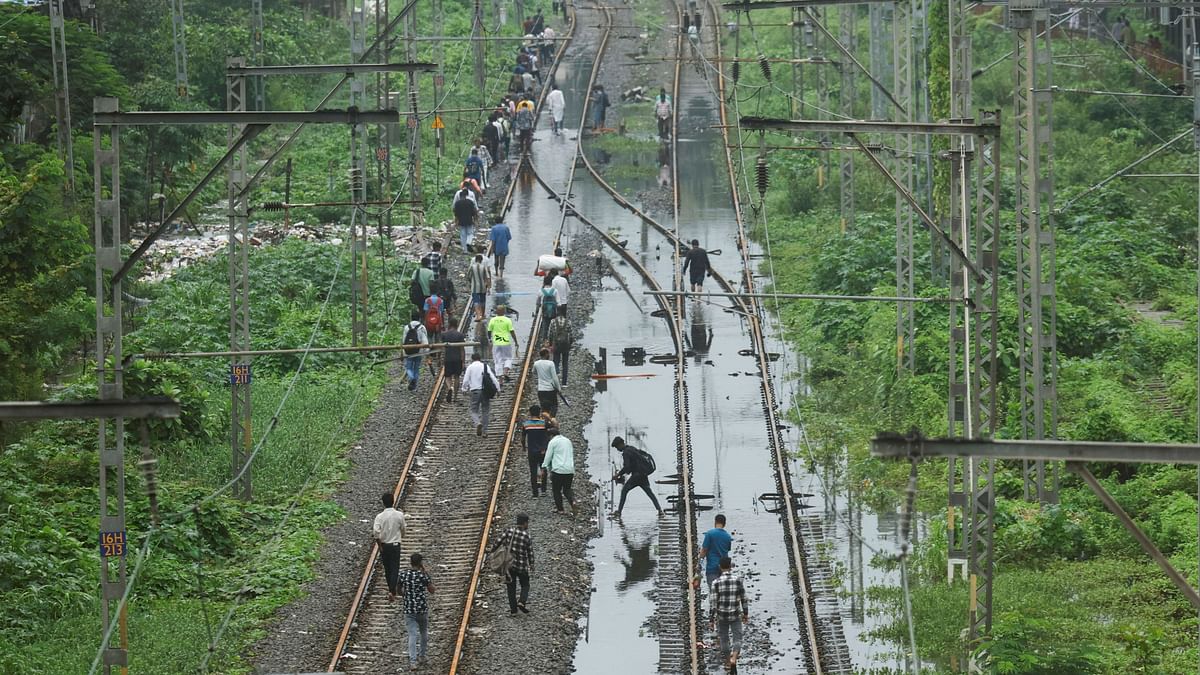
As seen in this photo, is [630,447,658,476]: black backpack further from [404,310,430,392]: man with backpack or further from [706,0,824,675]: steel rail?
[404,310,430,392]: man with backpack

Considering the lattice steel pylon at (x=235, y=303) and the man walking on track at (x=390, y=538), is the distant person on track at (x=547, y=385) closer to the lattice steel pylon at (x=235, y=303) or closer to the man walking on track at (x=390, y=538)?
the lattice steel pylon at (x=235, y=303)

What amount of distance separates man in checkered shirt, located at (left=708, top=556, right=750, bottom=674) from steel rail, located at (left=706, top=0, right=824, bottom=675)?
86 cm

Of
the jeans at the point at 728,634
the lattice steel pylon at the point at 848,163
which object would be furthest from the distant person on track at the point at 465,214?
the jeans at the point at 728,634

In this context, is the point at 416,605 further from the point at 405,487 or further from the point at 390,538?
the point at 405,487

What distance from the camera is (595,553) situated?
22984 mm

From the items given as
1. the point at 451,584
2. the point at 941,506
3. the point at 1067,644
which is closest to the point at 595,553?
the point at 451,584

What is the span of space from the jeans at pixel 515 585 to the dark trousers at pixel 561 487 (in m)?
3.15

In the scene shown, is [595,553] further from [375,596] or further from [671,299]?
[671,299]

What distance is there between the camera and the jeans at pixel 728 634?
1891 cm

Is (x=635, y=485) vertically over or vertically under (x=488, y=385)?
under

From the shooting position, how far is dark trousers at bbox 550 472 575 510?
77.5 ft

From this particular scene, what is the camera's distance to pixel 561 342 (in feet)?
95.8

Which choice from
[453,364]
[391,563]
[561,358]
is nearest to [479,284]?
[561,358]

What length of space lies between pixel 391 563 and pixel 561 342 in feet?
28.8
